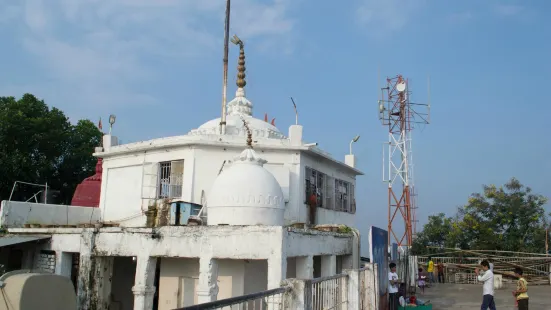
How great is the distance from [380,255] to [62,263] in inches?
Answer: 361

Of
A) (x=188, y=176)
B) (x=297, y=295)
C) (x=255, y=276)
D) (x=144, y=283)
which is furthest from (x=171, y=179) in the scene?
(x=297, y=295)

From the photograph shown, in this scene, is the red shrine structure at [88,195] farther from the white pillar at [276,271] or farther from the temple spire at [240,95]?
the white pillar at [276,271]

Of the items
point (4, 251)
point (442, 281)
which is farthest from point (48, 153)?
point (442, 281)

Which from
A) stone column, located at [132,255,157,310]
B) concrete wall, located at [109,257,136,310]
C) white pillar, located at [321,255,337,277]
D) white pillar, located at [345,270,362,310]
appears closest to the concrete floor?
white pillar, located at [321,255,337,277]

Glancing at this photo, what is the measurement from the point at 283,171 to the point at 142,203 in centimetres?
519

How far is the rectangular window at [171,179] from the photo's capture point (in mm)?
17891

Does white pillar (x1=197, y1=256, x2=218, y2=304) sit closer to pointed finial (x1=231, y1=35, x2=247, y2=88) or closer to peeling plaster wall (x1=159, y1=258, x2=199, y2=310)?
peeling plaster wall (x1=159, y1=258, x2=199, y2=310)

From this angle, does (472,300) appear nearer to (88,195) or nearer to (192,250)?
(192,250)

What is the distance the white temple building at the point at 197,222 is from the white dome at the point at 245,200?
0.03 metres

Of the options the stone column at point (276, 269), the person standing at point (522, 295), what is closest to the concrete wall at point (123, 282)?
the stone column at point (276, 269)

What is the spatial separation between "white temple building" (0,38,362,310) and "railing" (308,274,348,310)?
2.53 meters

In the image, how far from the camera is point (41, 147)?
30.3 metres

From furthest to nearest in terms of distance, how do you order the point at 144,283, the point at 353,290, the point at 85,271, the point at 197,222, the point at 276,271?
the point at 197,222, the point at 85,271, the point at 144,283, the point at 276,271, the point at 353,290

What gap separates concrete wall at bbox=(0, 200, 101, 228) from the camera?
53.3 feet
